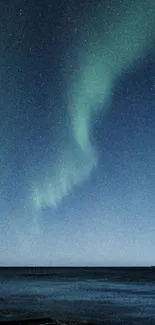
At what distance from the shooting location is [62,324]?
3322 centimetres

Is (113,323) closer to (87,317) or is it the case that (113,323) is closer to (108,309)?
(87,317)

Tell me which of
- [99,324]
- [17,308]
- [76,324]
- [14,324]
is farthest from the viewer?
[17,308]

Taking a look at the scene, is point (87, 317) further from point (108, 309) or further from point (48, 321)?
point (48, 321)

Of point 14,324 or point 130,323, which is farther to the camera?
point 130,323

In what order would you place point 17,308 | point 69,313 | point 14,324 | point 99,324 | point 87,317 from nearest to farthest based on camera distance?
point 14,324
point 99,324
point 87,317
point 69,313
point 17,308

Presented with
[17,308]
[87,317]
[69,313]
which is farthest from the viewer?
[17,308]

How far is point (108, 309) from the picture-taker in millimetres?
58406

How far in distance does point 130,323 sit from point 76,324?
12067 mm

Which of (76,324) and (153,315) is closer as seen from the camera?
(76,324)

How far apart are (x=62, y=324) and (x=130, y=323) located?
14173 mm

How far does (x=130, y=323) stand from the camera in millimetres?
44375

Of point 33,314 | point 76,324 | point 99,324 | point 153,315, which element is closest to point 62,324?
point 76,324

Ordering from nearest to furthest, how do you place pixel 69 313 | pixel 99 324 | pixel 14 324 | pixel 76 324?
pixel 14 324 < pixel 76 324 < pixel 99 324 < pixel 69 313

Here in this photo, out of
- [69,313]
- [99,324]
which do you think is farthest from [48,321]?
[69,313]
